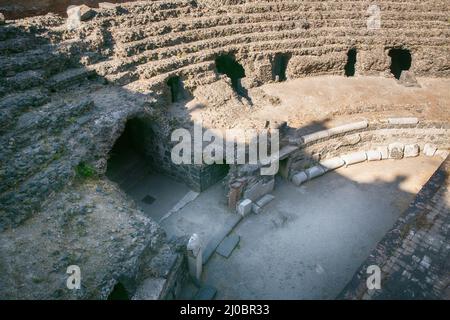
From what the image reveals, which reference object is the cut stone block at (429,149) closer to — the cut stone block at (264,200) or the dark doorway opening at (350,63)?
the dark doorway opening at (350,63)

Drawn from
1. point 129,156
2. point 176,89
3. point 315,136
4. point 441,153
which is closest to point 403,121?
point 441,153

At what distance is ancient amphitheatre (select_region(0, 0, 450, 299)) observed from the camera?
23.4 ft

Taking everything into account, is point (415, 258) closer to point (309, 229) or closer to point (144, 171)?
point (309, 229)

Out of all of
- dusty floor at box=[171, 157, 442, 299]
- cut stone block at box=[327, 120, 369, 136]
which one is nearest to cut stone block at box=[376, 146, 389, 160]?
dusty floor at box=[171, 157, 442, 299]

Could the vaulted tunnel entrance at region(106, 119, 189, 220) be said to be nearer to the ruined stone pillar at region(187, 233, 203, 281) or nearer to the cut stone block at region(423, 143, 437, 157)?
the ruined stone pillar at region(187, 233, 203, 281)

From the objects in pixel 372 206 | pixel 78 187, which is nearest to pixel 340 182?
pixel 372 206

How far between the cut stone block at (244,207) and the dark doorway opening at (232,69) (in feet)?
18.1

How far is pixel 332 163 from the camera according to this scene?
12156 mm

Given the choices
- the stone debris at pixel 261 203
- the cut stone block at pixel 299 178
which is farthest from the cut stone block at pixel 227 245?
the cut stone block at pixel 299 178

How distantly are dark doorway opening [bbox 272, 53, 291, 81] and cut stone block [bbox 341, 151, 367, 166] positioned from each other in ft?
14.8

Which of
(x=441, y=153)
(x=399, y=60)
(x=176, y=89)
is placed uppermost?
(x=176, y=89)

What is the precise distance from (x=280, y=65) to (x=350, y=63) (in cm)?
333

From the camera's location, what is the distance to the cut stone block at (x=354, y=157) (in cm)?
1232

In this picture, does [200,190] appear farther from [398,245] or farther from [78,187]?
[398,245]
